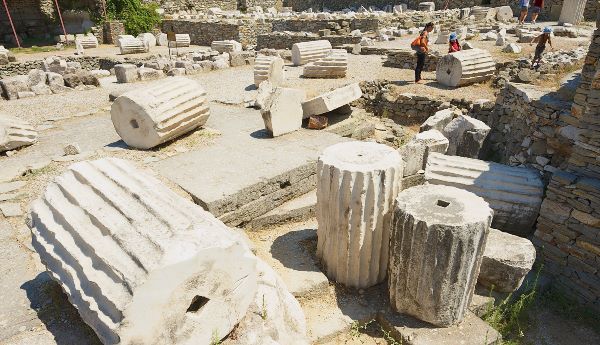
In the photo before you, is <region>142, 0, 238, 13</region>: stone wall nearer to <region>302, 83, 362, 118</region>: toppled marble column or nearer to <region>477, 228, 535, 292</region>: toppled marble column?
<region>302, 83, 362, 118</region>: toppled marble column

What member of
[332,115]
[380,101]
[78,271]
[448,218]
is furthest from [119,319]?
[380,101]

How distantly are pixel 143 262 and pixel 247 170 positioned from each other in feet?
10.4

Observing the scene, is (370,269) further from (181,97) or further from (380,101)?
(380,101)

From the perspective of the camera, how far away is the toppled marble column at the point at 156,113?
19.3ft

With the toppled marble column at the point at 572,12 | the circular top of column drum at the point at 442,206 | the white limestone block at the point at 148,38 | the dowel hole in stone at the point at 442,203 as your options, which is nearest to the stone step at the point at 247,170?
the circular top of column drum at the point at 442,206

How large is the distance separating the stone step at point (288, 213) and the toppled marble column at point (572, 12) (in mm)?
17045

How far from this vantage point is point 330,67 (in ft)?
36.6

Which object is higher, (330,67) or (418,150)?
(330,67)

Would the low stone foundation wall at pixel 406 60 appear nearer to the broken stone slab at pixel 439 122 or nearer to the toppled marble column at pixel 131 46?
the broken stone slab at pixel 439 122

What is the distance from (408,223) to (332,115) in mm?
4926

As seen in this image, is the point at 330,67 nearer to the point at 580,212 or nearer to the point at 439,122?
the point at 439,122

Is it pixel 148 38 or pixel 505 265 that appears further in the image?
pixel 148 38

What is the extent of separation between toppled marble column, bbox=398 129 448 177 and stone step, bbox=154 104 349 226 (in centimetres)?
125

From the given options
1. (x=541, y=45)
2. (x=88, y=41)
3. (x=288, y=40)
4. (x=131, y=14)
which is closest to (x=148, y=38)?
(x=131, y=14)
